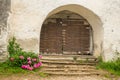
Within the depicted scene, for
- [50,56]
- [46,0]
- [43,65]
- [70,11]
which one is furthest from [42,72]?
[70,11]

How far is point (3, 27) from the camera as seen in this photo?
804 cm

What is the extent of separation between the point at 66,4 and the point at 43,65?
2.41 metres

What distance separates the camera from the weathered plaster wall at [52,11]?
8.67 metres

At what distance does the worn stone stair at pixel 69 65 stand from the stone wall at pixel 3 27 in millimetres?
1439

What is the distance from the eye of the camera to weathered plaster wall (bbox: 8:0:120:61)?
8.67 meters

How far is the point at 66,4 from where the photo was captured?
357 inches

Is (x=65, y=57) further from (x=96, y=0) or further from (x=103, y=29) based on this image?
(x=96, y=0)

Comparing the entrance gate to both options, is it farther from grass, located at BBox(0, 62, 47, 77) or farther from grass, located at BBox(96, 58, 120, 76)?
grass, located at BBox(0, 62, 47, 77)

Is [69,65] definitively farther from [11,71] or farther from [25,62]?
[11,71]

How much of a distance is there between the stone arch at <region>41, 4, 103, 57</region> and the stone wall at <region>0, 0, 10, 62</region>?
6.33 ft

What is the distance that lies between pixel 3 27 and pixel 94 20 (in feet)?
12.2

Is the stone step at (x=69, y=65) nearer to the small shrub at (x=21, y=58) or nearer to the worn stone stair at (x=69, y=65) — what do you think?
the worn stone stair at (x=69, y=65)

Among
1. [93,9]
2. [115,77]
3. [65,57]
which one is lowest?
[115,77]

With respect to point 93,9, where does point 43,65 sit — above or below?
below
